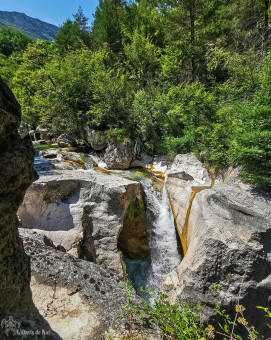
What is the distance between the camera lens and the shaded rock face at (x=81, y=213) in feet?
18.2

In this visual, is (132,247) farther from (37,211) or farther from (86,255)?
(37,211)

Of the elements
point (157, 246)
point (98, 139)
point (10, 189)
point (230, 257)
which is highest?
point (98, 139)

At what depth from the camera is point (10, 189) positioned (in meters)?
1.69

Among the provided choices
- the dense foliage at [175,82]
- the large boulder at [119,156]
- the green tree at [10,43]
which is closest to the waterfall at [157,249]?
the large boulder at [119,156]

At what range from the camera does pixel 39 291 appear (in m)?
3.29

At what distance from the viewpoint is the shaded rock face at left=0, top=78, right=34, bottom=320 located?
1.65 m

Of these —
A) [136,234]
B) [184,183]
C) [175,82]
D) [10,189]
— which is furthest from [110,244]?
[175,82]

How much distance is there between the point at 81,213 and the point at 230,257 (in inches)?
183

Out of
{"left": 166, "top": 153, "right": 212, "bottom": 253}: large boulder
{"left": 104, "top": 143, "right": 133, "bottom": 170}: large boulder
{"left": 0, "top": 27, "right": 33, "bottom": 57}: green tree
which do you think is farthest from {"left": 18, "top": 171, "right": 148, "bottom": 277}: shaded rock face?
{"left": 0, "top": 27, "right": 33, "bottom": 57}: green tree

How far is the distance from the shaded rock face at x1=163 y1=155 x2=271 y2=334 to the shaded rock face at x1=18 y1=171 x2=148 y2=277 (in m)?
2.36

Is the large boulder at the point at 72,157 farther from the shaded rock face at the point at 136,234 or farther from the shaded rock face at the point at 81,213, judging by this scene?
the shaded rock face at the point at 136,234

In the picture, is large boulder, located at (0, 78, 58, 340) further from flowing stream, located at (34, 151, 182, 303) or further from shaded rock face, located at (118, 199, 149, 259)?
shaded rock face, located at (118, 199, 149, 259)

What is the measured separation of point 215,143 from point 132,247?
21.8ft

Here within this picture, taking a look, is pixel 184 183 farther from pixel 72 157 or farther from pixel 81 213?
pixel 72 157
